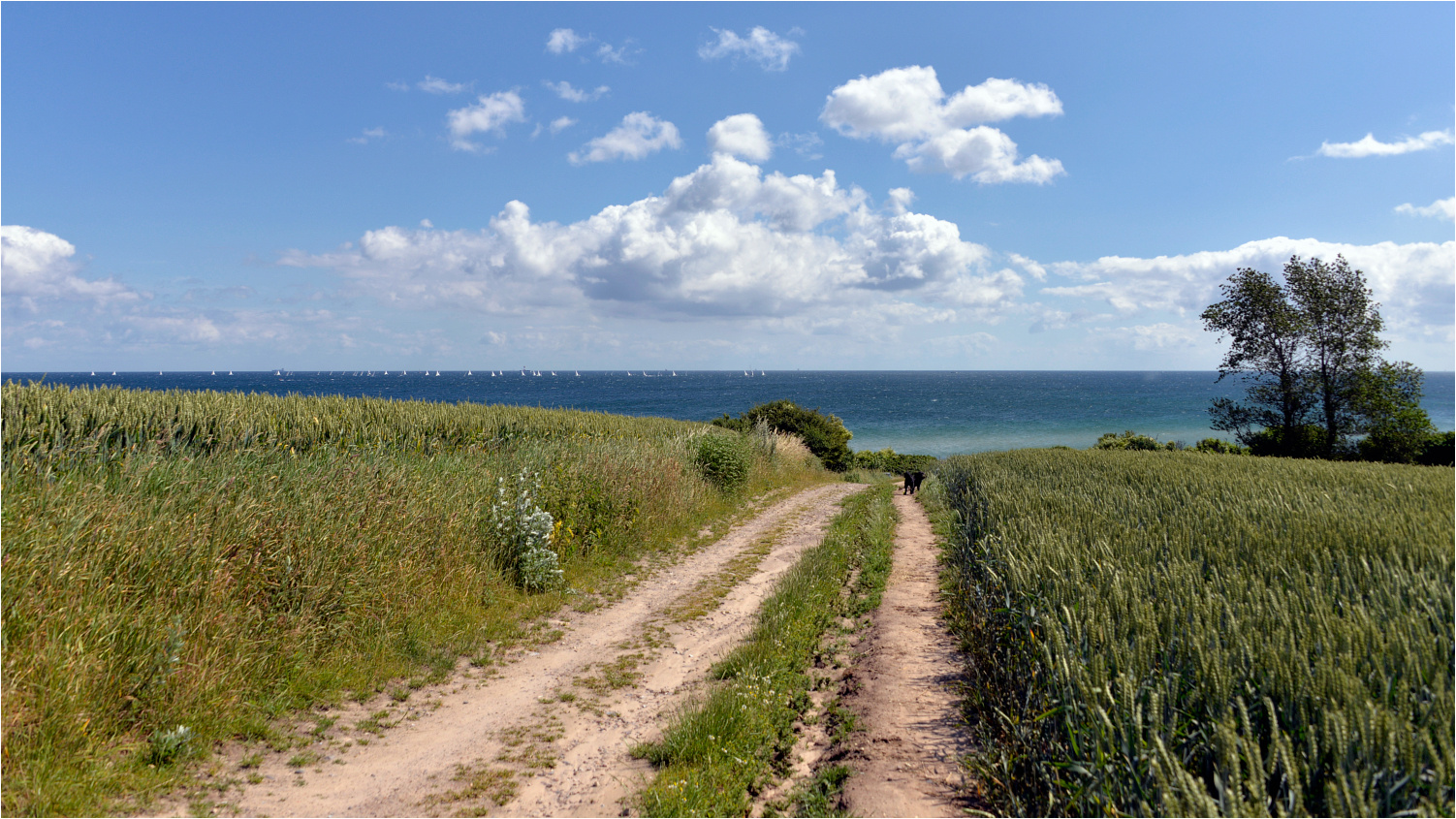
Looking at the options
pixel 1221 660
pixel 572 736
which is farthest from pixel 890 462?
pixel 1221 660

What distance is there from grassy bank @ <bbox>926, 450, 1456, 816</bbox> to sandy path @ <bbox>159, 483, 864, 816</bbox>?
268 cm

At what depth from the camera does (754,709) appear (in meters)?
5.02

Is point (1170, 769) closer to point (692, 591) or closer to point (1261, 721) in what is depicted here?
point (1261, 721)

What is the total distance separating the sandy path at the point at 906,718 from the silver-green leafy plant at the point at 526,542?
14.0ft

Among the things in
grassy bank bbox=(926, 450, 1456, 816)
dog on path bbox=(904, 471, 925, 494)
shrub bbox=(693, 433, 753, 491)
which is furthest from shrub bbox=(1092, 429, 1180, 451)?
grassy bank bbox=(926, 450, 1456, 816)

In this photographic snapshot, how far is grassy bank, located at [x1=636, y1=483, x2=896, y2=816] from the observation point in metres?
4.07

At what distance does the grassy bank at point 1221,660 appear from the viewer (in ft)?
7.37

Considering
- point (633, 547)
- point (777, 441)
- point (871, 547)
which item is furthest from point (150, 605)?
point (777, 441)

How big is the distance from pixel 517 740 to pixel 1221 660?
15.2 ft

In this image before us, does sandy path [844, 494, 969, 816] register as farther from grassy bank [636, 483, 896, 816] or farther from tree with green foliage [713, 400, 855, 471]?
tree with green foliage [713, 400, 855, 471]

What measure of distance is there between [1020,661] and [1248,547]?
2.23 meters

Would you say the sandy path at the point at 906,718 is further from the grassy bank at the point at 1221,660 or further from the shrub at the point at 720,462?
the shrub at the point at 720,462

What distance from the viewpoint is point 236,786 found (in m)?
3.93

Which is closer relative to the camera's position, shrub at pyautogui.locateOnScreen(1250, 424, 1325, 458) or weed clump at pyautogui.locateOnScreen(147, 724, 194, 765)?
weed clump at pyautogui.locateOnScreen(147, 724, 194, 765)
